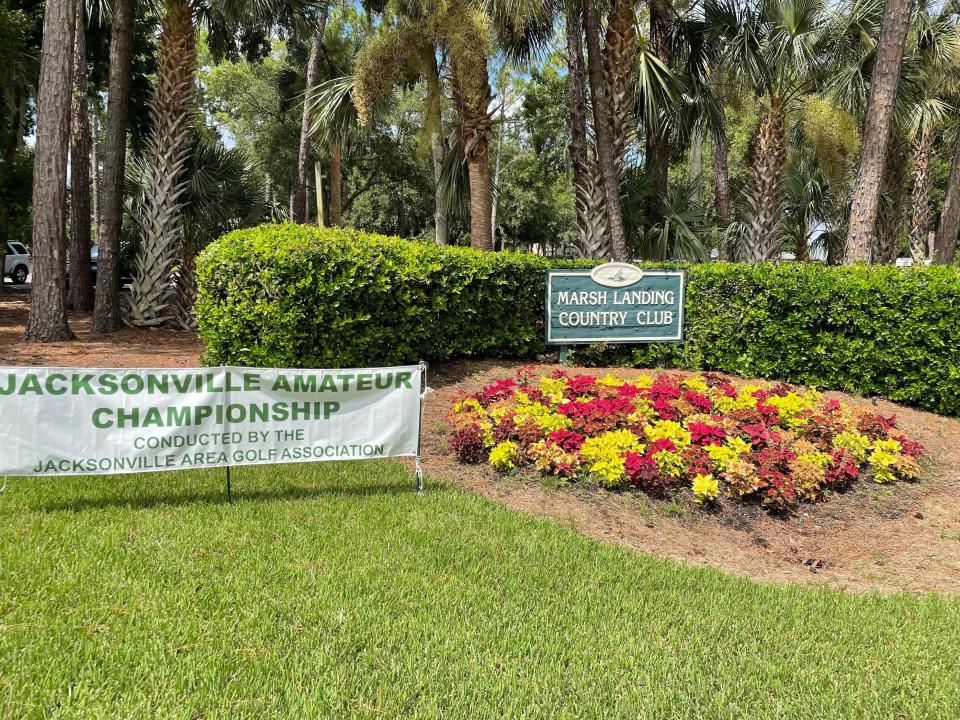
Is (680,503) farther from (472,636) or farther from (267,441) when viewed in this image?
(267,441)

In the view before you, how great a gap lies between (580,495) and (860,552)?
80.7 inches

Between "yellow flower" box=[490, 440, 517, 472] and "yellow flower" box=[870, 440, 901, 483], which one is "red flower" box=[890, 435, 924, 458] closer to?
"yellow flower" box=[870, 440, 901, 483]

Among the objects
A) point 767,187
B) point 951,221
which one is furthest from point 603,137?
point 951,221

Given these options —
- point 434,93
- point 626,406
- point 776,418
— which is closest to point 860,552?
point 776,418

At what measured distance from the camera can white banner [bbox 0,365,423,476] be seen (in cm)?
432

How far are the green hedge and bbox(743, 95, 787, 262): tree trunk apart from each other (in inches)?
A: 173

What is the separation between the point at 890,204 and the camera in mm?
19578

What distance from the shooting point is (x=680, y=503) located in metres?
5.43

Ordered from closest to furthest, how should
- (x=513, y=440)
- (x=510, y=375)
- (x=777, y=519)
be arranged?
1. (x=777, y=519)
2. (x=513, y=440)
3. (x=510, y=375)

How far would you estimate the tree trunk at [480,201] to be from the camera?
1084 centimetres

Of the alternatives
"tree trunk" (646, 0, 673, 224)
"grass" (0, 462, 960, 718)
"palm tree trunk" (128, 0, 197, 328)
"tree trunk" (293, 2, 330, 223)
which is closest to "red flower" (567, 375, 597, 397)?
"grass" (0, 462, 960, 718)

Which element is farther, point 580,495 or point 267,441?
point 580,495

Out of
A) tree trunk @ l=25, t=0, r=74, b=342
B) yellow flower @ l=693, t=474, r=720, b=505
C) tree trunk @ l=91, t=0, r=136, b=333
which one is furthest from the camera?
tree trunk @ l=91, t=0, r=136, b=333

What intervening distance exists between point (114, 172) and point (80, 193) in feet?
10.4
